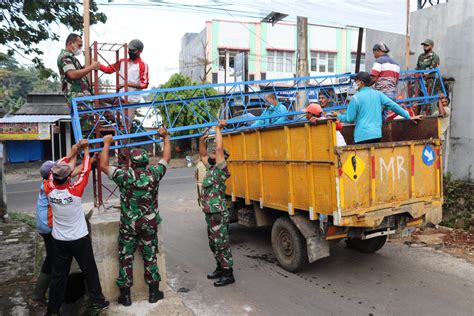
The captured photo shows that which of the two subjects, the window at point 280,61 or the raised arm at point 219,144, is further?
the window at point 280,61

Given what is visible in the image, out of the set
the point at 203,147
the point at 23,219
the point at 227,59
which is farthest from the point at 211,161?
the point at 227,59

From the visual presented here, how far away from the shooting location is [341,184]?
15.0 ft

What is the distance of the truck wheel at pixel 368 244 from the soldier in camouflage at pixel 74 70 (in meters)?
4.36

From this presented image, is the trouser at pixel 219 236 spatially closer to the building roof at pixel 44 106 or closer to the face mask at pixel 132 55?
the face mask at pixel 132 55

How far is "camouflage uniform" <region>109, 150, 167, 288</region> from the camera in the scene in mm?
4273

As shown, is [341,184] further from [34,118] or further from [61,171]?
[34,118]

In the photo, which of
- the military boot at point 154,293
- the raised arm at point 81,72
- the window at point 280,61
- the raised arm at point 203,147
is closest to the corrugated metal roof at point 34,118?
the window at point 280,61

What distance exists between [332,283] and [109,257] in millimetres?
2796

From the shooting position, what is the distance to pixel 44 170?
4531mm

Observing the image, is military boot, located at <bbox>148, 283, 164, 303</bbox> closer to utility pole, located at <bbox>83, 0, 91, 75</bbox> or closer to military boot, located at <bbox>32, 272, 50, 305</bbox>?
military boot, located at <bbox>32, 272, 50, 305</bbox>

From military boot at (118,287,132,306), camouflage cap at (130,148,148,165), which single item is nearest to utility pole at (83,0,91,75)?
camouflage cap at (130,148,148,165)

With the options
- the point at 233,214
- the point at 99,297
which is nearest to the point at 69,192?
the point at 99,297

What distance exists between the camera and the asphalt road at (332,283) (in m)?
4.42

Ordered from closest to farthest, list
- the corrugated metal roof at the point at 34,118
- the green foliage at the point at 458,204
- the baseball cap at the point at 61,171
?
the baseball cap at the point at 61,171 < the green foliage at the point at 458,204 < the corrugated metal roof at the point at 34,118
